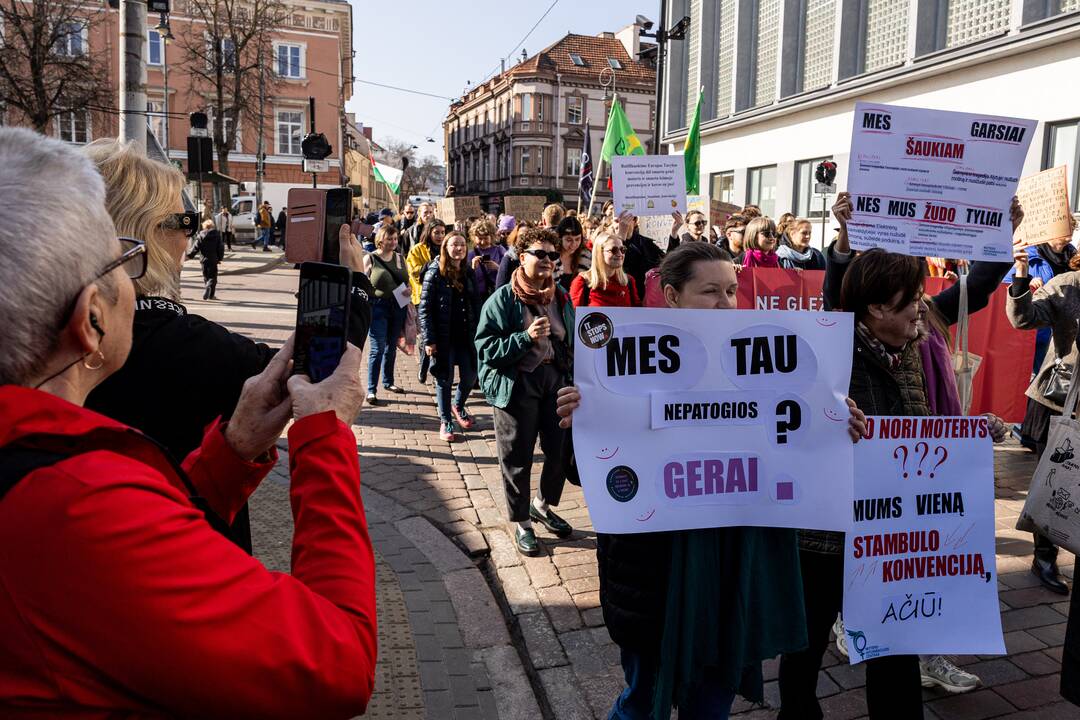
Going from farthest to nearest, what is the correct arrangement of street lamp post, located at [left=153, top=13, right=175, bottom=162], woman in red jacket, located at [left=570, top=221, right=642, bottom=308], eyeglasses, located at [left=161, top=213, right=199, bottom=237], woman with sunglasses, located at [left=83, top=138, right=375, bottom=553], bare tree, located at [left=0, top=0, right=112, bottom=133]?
1. bare tree, located at [left=0, top=0, right=112, bottom=133]
2. street lamp post, located at [left=153, top=13, right=175, bottom=162]
3. woman in red jacket, located at [left=570, top=221, right=642, bottom=308]
4. eyeglasses, located at [left=161, top=213, right=199, bottom=237]
5. woman with sunglasses, located at [left=83, top=138, right=375, bottom=553]

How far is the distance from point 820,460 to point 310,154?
496 centimetres

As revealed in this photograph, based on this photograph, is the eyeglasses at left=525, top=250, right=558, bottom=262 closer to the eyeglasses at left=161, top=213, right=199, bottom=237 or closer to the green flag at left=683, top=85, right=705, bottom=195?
the eyeglasses at left=161, top=213, right=199, bottom=237

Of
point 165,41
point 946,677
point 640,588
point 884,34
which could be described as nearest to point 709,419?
point 640,588

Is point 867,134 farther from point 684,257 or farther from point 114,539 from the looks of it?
point 114,539

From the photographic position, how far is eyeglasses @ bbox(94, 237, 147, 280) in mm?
1279

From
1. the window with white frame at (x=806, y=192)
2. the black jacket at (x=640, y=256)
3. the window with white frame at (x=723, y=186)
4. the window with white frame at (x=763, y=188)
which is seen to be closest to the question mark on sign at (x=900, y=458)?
the black jacket at (x=640, y=256)

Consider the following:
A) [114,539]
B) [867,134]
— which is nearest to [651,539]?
[114,539]

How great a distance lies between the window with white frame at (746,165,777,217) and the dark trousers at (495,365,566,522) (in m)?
21.0

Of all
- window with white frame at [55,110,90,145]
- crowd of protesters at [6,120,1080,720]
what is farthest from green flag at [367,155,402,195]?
window with white frame at [55,110,90,145]

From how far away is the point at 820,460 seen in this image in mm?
2666

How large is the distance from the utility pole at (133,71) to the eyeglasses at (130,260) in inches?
266

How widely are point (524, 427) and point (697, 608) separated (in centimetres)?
259

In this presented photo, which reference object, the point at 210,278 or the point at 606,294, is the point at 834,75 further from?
the point at 606,294

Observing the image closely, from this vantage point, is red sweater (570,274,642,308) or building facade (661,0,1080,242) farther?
building facade (661,0,1080,242)
